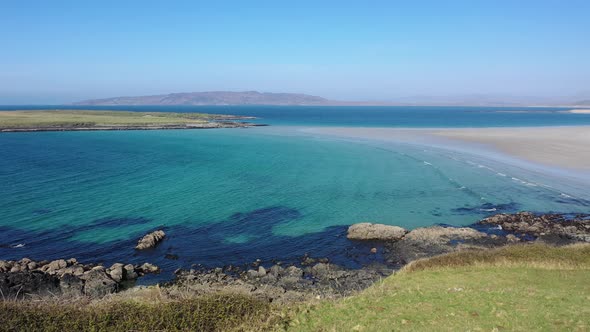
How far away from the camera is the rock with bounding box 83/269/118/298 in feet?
66.0

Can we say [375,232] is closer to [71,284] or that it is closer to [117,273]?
[117,273]

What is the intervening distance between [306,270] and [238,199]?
1746 cm

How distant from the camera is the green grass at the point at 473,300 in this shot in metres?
12.2

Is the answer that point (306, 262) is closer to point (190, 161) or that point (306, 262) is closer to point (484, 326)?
point (484, 326)

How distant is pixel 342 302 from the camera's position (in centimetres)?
1489

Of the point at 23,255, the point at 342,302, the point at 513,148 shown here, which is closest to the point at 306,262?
the point at 342,302

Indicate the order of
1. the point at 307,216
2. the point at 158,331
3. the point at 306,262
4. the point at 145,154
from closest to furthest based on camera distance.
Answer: the point at 158,331, the point at 306,262, the point at 307,216, the point at 145,154

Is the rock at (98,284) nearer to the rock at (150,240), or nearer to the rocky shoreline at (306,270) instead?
the rocky shoreline at (306,270)

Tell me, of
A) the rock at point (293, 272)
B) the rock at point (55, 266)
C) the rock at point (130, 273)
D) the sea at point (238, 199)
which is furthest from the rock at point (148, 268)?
the rock at point (293, 272)

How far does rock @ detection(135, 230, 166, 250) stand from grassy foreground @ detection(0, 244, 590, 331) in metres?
12.8

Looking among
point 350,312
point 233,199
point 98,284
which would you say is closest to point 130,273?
point 98,284

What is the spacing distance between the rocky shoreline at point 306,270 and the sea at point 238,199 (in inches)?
50.4

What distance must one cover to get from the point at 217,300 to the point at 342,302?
14.4 ft

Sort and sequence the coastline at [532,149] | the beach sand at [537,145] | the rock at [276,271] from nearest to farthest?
the rock at [276,271]
the coastline at [532,149]
the beach sand at [537,145]
